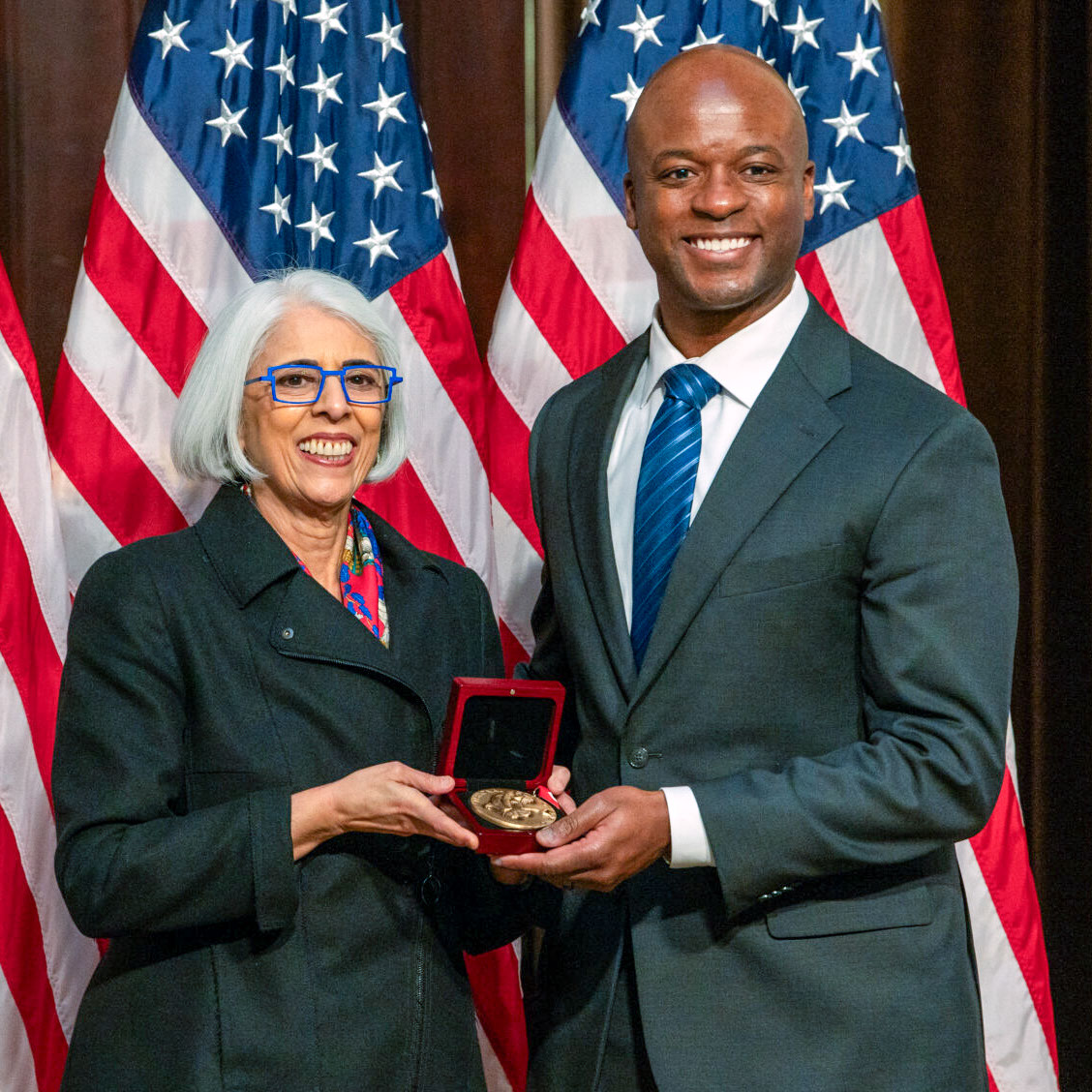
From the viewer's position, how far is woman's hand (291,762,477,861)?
5.39ft

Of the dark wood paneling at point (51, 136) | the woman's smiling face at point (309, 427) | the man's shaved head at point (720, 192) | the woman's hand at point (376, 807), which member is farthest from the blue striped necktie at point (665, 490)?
the dark wood paneling at point (51, 136)

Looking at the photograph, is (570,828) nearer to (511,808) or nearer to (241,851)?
(511,808)

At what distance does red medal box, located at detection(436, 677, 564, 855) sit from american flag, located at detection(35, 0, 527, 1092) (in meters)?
0.93

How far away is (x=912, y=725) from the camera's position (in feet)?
5.42

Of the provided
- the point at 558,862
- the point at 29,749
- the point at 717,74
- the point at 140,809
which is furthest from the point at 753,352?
the point at 29,749

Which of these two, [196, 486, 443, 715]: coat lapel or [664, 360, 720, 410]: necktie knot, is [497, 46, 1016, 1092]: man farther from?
[196, 486, 443, 715]: coat lapel

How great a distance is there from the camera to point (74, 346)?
2.56 metres

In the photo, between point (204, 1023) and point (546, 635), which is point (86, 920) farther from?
point (546, 635)

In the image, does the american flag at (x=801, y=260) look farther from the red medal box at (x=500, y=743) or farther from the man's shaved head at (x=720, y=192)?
the red medal box at (x=500, y=743)

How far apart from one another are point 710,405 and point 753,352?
0.09m

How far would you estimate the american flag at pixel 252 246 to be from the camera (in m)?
2.56

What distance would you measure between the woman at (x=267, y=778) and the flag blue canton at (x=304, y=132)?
2.26 ft

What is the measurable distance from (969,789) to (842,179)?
1403 mm

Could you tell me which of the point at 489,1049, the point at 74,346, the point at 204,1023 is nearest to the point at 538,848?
the point at 204,1023
